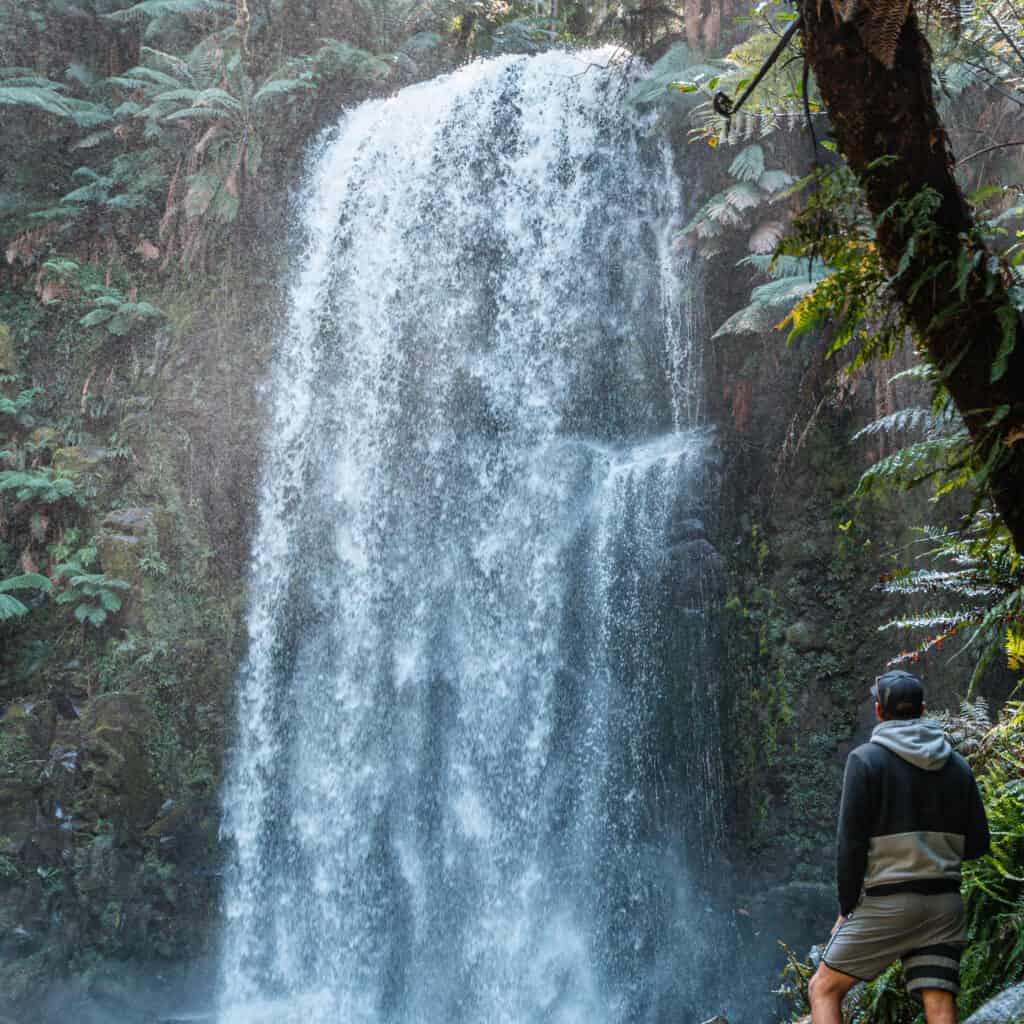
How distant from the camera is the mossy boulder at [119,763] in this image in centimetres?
1023

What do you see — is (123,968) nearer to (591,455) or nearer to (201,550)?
(201,550)

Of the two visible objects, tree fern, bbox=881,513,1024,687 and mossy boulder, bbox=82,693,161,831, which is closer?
tree fern, bbox=881,513,1024,687

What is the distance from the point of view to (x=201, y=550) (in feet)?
36.9

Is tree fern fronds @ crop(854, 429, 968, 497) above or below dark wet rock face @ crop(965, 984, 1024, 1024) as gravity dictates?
above

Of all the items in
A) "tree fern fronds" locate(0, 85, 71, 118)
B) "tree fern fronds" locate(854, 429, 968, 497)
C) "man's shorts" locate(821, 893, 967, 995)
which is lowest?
"man's shorts" locate(821, 893, 967, 995)

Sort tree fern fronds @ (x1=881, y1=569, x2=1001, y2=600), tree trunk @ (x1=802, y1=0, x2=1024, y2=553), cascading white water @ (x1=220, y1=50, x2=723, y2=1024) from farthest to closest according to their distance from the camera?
cascading white water @ (x1=220, y1=50, x2=723, y2=1024) → tree fern fronds @ (x1=881, y1=569, x2=1001, y2=600) → tree trunk @ (x1=802, y1=0, x2=1024, y2=553)

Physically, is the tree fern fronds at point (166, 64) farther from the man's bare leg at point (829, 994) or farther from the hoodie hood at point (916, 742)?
the man's bare leg at point (829, 994)

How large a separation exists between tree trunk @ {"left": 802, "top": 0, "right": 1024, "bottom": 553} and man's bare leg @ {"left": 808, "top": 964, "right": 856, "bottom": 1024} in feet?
5.77

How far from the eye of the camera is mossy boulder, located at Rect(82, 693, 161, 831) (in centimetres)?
1023

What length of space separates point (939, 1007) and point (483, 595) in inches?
297

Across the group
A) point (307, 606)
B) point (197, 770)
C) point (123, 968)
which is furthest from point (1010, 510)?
point (123, 968)

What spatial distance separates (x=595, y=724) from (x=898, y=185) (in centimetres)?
796

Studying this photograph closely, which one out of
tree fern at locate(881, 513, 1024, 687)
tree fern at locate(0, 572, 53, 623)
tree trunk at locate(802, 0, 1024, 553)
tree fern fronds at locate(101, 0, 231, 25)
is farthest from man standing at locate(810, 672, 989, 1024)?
tree fern fronds at locate(101, 0, 231, 25)

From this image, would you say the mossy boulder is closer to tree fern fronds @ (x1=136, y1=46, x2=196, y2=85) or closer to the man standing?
tree fern fronds @ (x1=136, y1=46, x2=196, y2=85)
